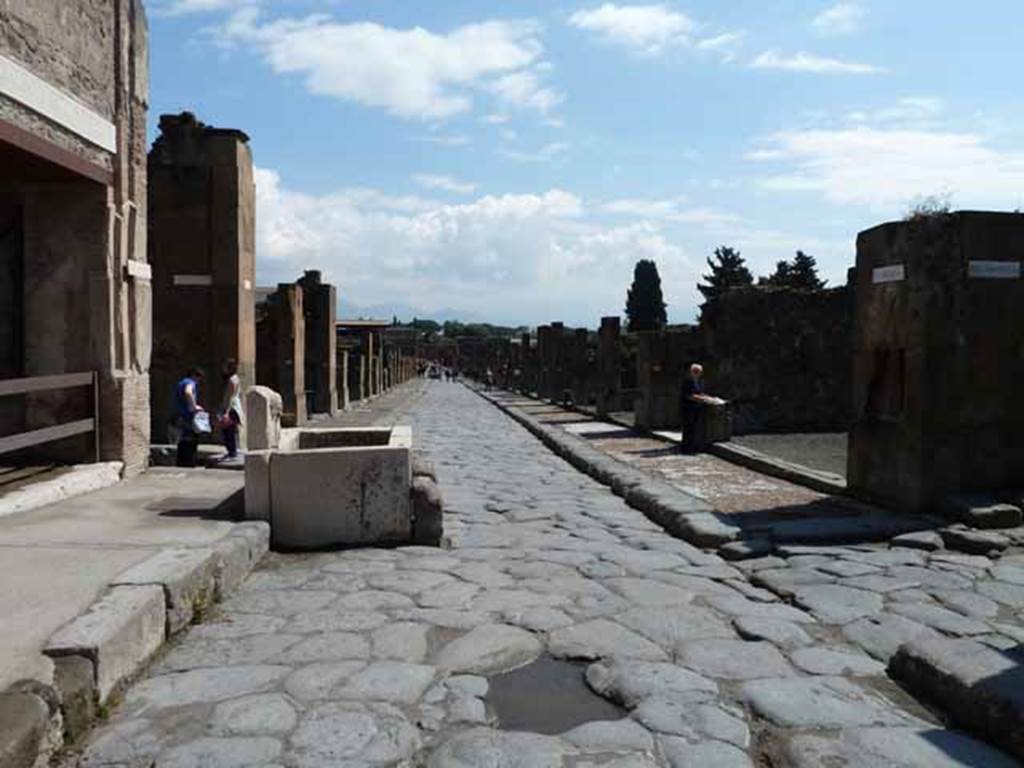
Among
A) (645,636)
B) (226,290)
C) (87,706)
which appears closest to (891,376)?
(645,636)

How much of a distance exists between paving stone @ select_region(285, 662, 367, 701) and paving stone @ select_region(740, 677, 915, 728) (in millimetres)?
1622

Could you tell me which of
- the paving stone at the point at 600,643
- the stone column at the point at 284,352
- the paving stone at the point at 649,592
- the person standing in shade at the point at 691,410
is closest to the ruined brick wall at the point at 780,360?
the person standing in shade at the point at 691,410

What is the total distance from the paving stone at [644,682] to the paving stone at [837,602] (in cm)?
122

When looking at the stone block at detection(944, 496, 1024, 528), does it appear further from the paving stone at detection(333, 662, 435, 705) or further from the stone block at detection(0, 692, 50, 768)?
the stone block at detection(0, 692, 50, 768)

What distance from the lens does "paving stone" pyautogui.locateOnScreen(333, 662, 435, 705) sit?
3.57 m

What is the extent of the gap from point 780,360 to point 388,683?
1310cm

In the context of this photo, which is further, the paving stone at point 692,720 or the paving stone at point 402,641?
the paving stone at point 402,641

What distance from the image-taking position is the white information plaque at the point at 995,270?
7277 millimetres

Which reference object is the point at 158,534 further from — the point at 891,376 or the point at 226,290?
the point at 226,290

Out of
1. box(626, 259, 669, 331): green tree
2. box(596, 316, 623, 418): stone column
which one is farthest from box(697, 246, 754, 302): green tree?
box(596, 316, 623, 418): stone column

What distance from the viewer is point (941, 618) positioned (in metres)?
4.68

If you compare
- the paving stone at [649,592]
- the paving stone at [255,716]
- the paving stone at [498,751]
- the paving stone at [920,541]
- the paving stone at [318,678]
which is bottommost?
the paving stone at [649,592]

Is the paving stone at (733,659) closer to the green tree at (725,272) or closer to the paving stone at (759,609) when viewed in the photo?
the paving stone at (759,609)

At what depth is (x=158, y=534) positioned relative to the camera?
5422 mm
